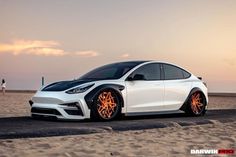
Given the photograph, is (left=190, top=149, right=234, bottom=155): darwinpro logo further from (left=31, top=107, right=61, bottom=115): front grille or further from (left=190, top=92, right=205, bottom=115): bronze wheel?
(left=190, top=92, right=205, bottom=115): bronze wheel

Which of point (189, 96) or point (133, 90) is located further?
point (189, 96)

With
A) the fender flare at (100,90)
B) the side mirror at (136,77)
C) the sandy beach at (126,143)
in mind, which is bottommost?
the sandy beach at (126,143)

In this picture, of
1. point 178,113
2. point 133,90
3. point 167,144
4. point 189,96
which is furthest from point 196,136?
point 178,113

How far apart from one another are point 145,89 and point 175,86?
116cm

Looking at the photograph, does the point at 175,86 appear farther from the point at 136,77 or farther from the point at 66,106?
the point at 66,106

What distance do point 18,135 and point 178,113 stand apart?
6.43m

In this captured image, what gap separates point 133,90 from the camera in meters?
11.0

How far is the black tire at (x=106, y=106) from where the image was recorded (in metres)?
10.3

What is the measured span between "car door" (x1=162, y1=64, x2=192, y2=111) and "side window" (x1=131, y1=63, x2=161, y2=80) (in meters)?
0.25

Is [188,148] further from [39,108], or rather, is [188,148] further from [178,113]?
[178,113]

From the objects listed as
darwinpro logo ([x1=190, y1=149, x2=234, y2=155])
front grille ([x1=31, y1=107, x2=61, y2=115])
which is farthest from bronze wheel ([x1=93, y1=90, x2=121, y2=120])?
darwinpro logo ([x1=190, y1=149, x2=234, y2=155])

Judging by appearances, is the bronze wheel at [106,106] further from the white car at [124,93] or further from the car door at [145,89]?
the car door at [145,89]

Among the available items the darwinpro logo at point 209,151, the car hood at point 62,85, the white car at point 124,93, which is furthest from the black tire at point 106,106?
the darwinpro logo at point 209,151

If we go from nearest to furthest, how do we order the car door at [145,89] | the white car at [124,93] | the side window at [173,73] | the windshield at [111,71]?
1. the white car at [124,93]
2. the car door at [145,89]
3. the windshield at [111,71]
4. the side window at [173,73]
